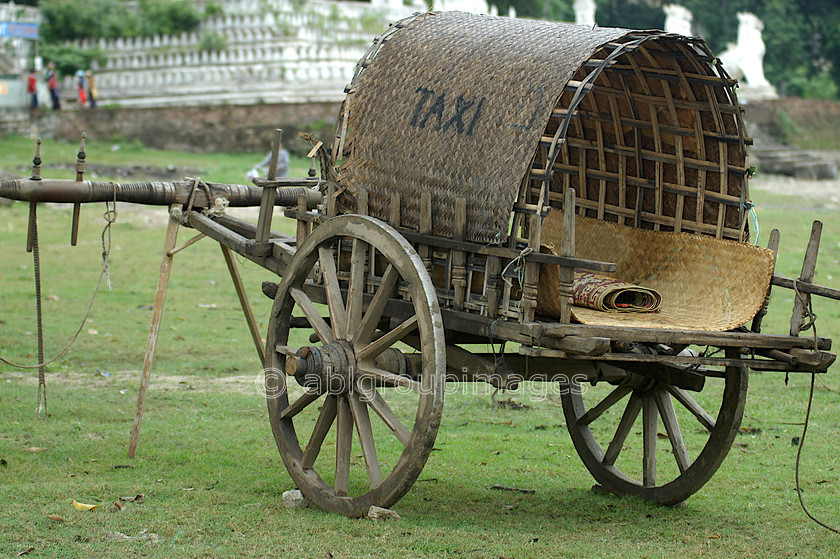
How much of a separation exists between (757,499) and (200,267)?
9.55 m

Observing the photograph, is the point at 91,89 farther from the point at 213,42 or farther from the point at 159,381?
the point at 159,381

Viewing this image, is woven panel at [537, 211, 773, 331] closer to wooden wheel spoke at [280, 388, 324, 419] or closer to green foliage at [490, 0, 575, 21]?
wooden wheel spoke at [280, 388, 324, 419]

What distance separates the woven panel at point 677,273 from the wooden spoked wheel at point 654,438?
15.5 inches

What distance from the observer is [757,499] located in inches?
231

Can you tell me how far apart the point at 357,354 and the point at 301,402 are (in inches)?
20.5

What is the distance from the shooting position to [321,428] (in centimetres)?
537

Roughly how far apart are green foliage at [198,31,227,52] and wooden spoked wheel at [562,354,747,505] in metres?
23.7

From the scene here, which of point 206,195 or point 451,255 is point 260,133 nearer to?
point 206,195

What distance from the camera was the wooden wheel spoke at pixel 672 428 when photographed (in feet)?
18.8

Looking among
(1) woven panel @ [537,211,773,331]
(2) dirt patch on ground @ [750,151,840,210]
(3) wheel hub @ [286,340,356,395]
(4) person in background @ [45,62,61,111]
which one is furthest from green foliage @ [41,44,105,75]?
(3) wheel hub @ [286,340,356,395]

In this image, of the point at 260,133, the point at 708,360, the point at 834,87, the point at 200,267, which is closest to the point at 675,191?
the point at 708,360

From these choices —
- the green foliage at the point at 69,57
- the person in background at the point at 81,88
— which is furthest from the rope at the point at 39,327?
the green foliage at the point at 69,57

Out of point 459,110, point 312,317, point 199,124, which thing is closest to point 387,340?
point 312,317

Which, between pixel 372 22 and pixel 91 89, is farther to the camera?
pixel 372 22
